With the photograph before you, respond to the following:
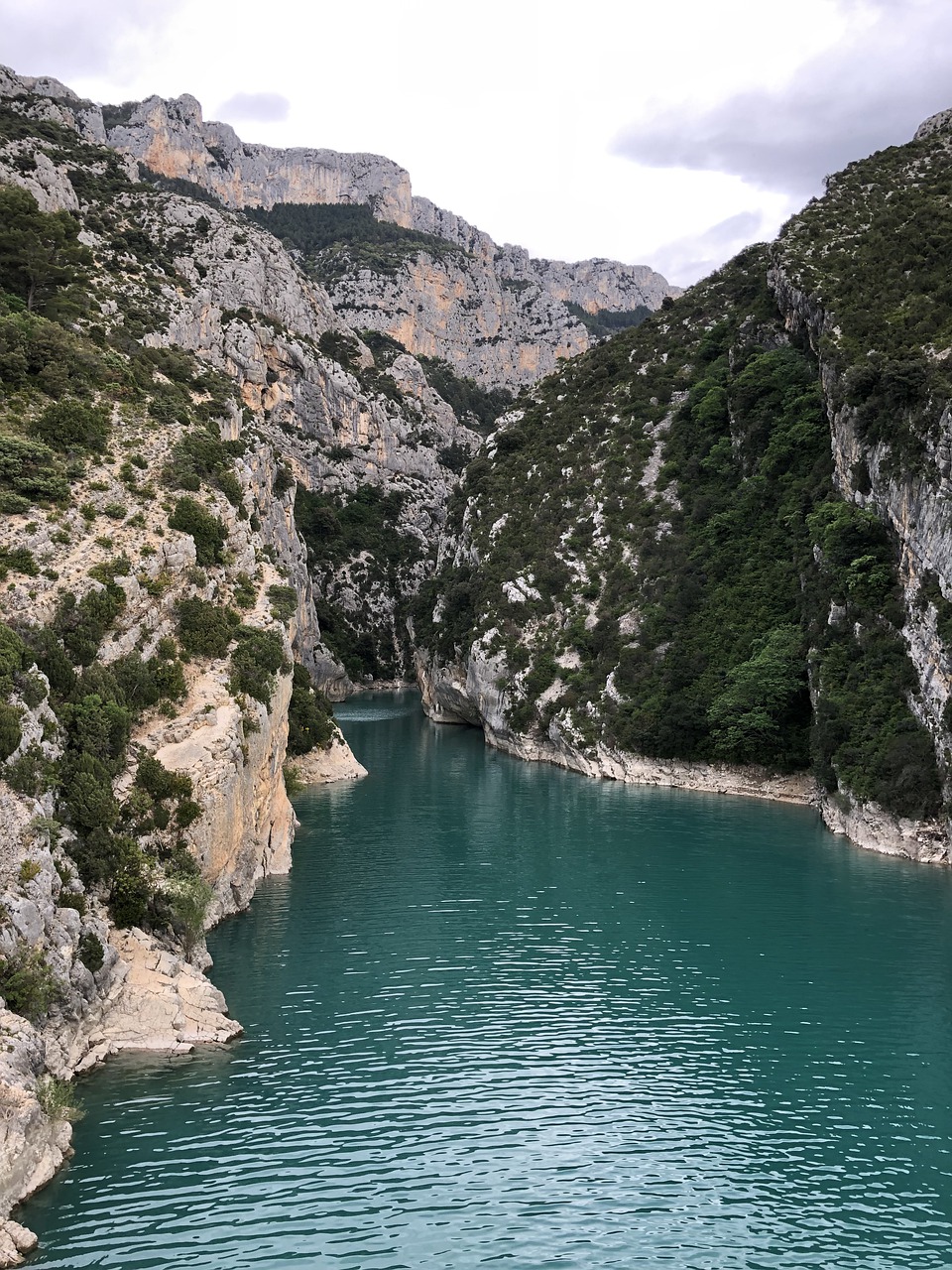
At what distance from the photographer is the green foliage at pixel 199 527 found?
1603 inches

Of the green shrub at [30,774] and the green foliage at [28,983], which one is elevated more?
the green shrub at [30,774]

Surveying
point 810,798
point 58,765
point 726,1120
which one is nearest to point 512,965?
point 726,1120

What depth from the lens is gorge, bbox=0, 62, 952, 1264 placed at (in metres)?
27.1

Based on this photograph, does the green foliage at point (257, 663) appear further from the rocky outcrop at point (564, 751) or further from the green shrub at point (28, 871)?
the rocky outcrop at point (564, 751)

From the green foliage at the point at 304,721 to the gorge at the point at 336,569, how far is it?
407mm

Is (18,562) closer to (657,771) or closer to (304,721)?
(304,721)

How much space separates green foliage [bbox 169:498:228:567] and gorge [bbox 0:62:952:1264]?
372mm

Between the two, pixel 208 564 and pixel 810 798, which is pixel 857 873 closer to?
pixel 810 798

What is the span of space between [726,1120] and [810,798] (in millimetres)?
38843

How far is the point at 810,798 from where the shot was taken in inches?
2288

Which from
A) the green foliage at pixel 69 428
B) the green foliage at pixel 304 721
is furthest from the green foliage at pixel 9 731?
the green foliage at pixel 304 721

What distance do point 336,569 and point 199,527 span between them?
94593 mm

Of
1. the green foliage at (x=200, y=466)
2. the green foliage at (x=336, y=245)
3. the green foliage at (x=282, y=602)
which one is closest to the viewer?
the green foliage at (x=200, y=466)

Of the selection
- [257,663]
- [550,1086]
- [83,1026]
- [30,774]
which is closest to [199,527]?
[257,663]
